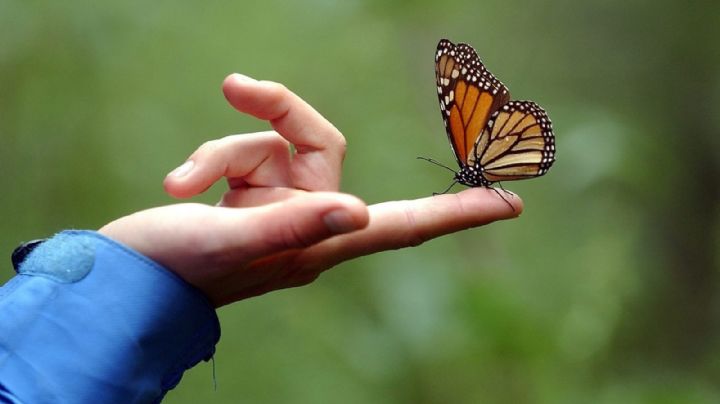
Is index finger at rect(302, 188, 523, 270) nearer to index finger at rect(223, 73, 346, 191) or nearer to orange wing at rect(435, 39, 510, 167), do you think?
index finger at rect(223, 73, 346, 191)

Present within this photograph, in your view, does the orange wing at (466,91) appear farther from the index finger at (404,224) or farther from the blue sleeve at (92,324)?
the blue sleeve at (92,324)

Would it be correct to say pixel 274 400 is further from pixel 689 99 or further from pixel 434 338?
pixel 689 99

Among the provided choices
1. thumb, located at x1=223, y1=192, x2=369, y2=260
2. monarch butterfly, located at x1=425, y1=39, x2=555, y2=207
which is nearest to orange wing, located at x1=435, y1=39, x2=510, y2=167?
monarch butterfly, located at x1=425, y1=39, x2=555, y2=207

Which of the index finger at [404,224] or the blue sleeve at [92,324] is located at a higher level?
the index finger at [404,224]

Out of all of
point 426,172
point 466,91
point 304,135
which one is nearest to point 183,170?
point 304,135

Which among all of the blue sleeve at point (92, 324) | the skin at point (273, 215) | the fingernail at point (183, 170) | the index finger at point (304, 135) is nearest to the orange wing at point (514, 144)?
the skin at point (273, 215)

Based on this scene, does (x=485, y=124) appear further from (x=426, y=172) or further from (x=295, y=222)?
(x=426, y=172)
